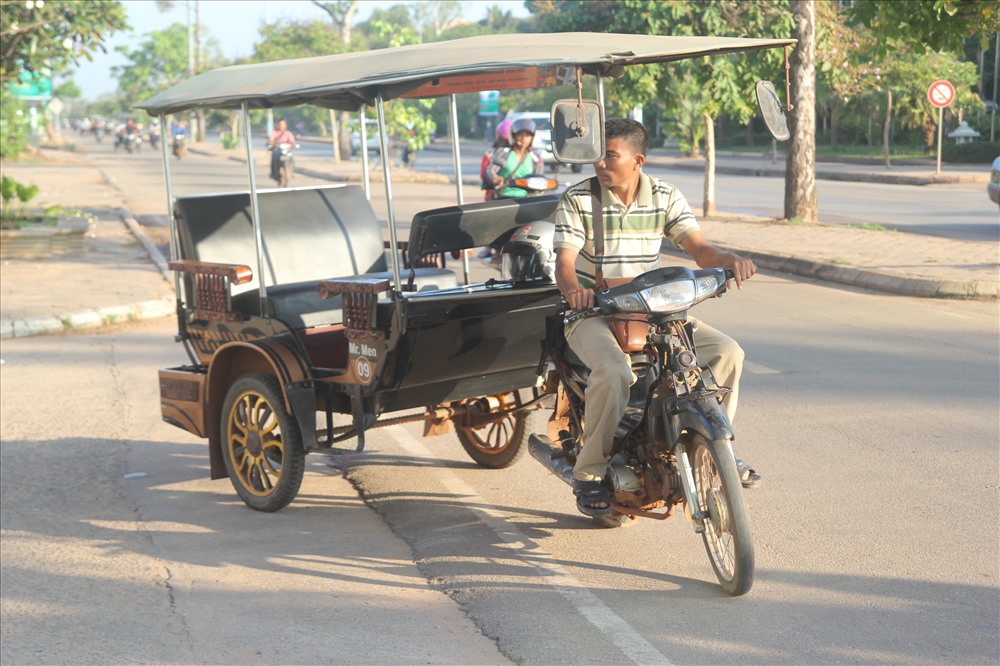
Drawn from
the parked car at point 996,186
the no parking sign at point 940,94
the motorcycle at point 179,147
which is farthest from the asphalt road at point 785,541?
the motorcycle at point 179,147

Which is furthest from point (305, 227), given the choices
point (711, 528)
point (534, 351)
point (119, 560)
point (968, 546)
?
point (968, 546)

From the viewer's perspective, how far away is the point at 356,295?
5914 millimetres

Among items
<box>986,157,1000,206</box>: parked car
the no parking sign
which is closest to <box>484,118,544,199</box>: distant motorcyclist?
<box>986,157,1000,206</box>: parked car

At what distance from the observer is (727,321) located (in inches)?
448

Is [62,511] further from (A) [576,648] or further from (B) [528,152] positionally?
(B) [528,152]

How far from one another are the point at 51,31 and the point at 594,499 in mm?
16494

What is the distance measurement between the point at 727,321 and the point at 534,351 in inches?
215

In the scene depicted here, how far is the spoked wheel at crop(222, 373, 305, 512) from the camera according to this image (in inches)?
247

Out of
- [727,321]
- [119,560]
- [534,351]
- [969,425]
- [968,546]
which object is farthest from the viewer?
[727,321]

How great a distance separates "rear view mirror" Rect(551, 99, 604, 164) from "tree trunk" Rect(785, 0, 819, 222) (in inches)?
539

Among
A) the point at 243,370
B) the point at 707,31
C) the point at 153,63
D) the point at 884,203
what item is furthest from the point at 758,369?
the point at 153,63

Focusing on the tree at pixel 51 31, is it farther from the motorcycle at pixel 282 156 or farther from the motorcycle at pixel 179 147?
the motorcycle at pixel 179 147

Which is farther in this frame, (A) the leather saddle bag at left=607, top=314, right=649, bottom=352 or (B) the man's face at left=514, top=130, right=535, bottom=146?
(B) the man's face at left=514, top=130, right=535, bottom=146

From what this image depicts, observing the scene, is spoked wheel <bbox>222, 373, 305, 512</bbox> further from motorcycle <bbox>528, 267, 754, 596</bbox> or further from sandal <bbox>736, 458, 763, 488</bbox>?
sandal <bbox>736, 458, 763, 488</bbox>
